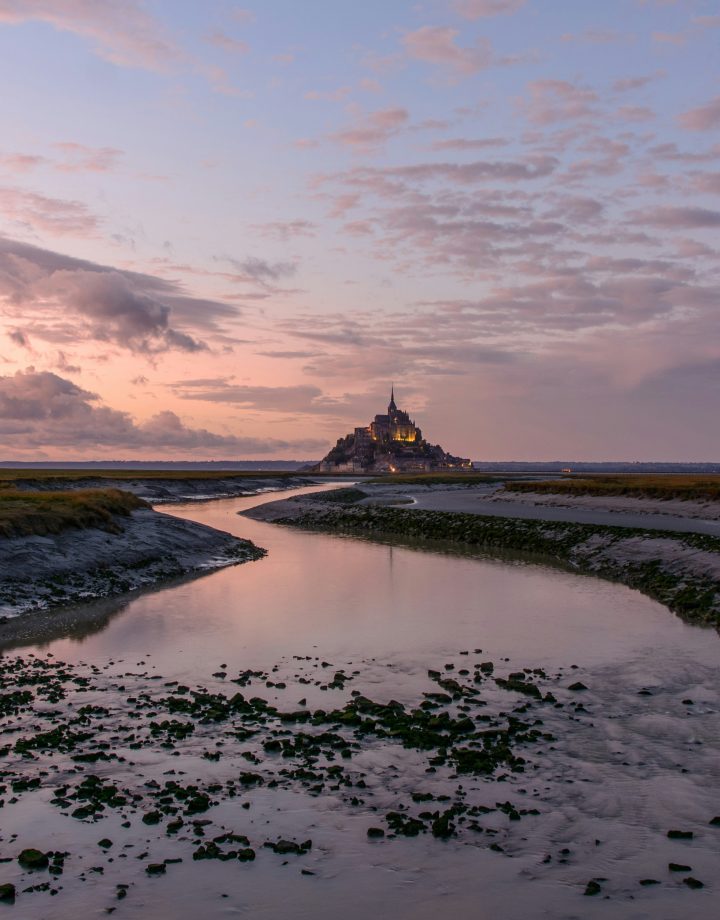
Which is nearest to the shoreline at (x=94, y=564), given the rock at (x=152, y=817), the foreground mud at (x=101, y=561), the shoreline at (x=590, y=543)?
the foreground mud at (x=101, y=561)

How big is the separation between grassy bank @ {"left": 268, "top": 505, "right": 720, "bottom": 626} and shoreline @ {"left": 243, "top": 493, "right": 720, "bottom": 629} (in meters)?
0.04

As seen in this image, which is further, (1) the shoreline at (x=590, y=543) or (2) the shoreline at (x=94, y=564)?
(1) the shoreline at (x=590, y=543)

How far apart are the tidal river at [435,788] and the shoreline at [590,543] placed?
15.3ft

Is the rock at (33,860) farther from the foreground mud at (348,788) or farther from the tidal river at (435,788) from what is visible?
the tidal river at (435,788)

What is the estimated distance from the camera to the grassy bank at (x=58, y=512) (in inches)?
1390

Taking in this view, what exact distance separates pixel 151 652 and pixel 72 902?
511 inches

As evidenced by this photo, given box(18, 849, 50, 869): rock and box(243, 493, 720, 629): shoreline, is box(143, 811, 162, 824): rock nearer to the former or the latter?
box(18, 849, 50, 869): rock

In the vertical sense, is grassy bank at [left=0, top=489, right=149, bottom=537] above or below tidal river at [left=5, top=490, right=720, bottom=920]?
above

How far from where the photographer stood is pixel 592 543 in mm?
44594

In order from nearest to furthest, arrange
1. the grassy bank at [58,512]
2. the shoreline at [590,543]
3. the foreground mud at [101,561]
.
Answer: the foreground mud at [101,561]
the shoreline at [590,543]
the grassy bank at [58,512]

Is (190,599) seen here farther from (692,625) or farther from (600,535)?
(600,535)

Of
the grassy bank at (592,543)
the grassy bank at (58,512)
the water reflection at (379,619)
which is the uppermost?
the grassy bank at (58,512)

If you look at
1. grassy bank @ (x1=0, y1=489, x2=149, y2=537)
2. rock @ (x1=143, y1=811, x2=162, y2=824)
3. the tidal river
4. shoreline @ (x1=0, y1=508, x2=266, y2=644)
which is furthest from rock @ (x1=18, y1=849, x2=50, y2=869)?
grassy bank @ (x1=0, y1=489, x2=149, y2=537)

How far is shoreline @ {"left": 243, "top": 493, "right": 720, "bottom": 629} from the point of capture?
30344 millimetres
